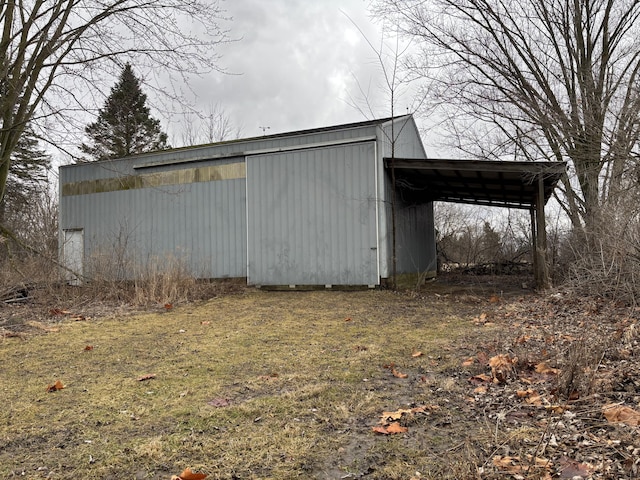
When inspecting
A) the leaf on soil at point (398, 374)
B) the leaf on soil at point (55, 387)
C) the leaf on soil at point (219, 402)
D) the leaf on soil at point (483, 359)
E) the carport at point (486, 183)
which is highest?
the carport at point (486, 183)

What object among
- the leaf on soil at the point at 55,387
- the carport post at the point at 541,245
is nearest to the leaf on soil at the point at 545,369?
the leaf on soil at the point at 55,387

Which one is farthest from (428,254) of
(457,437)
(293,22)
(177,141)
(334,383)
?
(177,141)

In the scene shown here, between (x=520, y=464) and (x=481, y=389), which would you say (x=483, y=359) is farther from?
(x=520, y=464)

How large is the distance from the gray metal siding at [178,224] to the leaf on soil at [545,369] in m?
9.81

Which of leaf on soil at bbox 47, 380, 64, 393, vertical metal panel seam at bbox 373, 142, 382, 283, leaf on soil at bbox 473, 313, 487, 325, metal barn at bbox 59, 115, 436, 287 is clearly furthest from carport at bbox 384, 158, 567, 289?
leaf on soil at bbox 47, 380, 64, 393

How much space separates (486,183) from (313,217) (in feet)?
16.2

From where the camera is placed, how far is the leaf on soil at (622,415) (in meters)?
2.46

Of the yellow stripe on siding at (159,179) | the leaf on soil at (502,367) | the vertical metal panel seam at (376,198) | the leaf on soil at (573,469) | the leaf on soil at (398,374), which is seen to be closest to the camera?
the leaf on soil at (573,469)

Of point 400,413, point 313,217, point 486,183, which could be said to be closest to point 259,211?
point 313,217

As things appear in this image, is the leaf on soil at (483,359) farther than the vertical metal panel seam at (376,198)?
No

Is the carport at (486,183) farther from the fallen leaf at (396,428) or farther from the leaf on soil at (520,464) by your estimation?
the leaf on soil at (520,464)

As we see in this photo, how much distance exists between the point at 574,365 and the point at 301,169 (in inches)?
377

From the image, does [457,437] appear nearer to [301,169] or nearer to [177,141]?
[301,169]

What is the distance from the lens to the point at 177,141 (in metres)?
31.5
